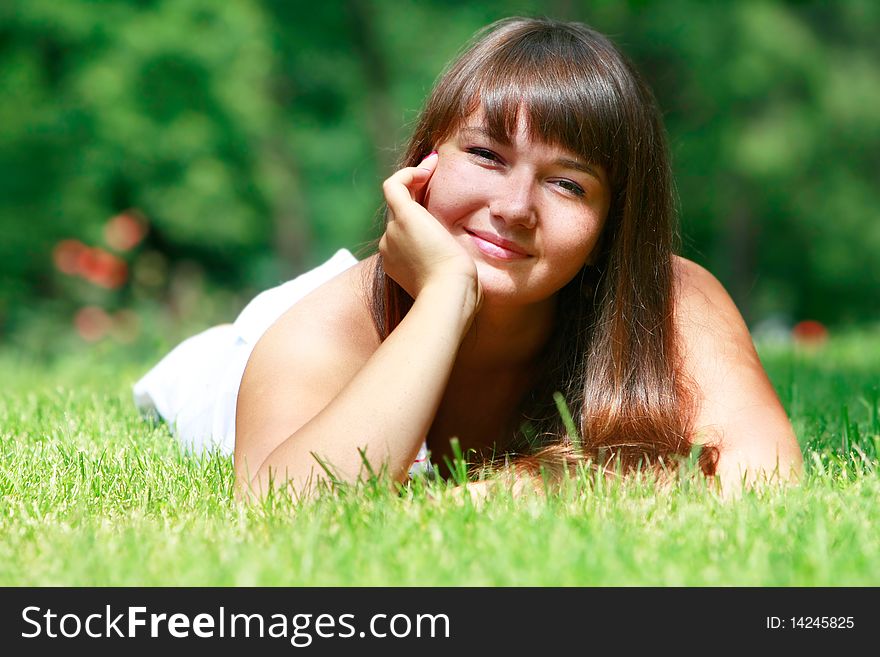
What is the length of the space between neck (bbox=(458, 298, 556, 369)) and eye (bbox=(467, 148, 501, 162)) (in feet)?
1.50

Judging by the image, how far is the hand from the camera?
9.00 feet

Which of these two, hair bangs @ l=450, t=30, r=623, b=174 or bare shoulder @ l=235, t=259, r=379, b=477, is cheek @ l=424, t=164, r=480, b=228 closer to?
hair bangs @ l=450, t=30, r=623, b=174

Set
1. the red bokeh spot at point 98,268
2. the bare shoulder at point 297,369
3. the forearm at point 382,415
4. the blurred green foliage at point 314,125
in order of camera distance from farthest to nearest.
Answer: the blurred green foliage at point 314,125 < the red bokeh spot at point 98,268 < the bare shoulder at point 297,369 < the forearm at point 382,415

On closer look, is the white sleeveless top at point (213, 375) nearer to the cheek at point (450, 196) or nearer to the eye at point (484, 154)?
the cheek at point (450, 196)

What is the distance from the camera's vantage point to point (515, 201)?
280 centimetres

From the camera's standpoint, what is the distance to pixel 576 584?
1.86m

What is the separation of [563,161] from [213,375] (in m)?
2.22

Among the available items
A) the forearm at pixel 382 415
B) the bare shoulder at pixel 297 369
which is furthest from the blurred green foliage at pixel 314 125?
the forearm at pixel 382 415

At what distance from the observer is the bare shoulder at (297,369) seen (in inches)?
107

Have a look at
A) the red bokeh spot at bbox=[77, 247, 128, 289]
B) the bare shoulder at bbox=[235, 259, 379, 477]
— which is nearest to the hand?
the bare shoulder at bbox=[235, 259, 379, 477]

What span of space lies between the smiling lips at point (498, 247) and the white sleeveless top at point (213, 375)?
58.3 inches

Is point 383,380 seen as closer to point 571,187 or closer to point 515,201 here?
point 515,201
